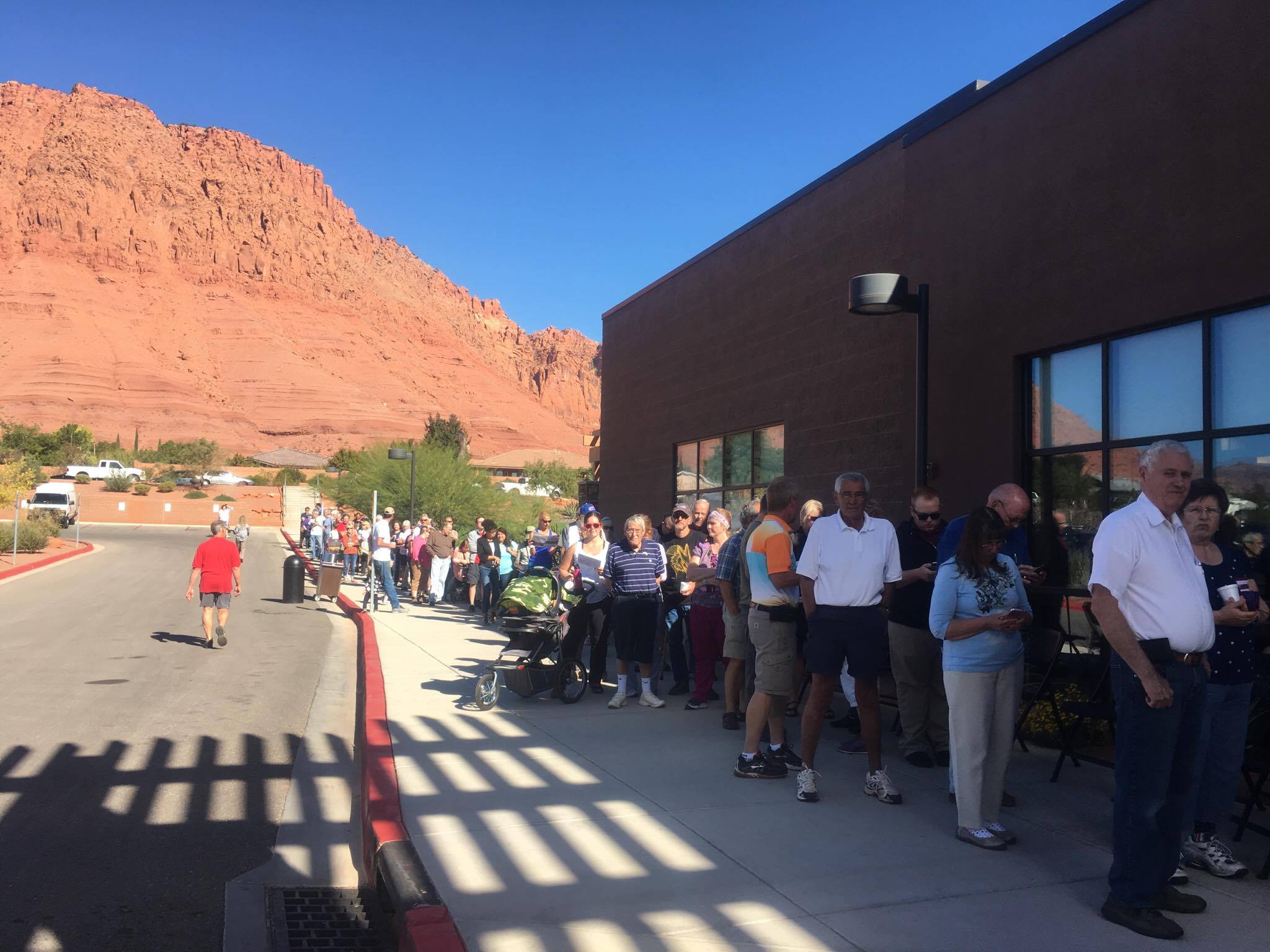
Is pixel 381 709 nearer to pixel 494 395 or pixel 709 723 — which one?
pixel 709 723

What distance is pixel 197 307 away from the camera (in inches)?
5290

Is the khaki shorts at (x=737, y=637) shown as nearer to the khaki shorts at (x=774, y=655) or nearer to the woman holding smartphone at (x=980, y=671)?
the khaki shorts at (x=774, y=655)

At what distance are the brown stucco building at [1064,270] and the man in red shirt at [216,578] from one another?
25.4 ft

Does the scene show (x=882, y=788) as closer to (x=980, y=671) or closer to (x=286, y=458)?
(x=980, y=671)

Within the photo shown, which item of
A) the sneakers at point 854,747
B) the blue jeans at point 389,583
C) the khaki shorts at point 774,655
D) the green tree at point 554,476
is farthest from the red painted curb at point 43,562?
the green tree at point 554,476

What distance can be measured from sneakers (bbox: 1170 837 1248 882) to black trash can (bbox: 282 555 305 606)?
18123 millimetres

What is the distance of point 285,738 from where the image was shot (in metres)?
8.07

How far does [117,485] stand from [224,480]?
11771 mm

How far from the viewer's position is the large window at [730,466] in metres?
13.0

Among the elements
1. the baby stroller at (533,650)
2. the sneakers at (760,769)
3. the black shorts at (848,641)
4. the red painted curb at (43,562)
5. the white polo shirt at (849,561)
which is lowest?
the red painted curb at (43,562)

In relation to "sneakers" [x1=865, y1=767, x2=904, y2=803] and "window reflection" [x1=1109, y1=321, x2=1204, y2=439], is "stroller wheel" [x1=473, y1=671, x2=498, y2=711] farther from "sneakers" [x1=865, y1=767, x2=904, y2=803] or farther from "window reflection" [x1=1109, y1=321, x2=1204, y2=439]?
"window reflection" [x1=1109, y1=321, x2=1204, y2=439]

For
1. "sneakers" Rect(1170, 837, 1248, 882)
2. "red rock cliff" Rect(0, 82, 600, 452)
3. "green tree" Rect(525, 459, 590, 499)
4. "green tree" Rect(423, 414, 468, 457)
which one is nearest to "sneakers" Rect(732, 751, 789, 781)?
"sneakers" Rect(1170, 837, 1248, 882)

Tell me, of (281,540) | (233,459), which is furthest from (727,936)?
(233,459)

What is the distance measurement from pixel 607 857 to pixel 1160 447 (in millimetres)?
3073
